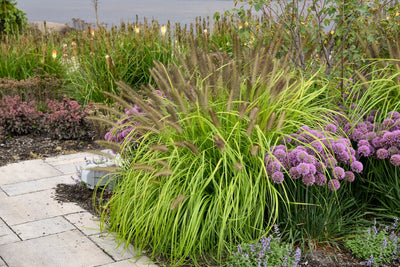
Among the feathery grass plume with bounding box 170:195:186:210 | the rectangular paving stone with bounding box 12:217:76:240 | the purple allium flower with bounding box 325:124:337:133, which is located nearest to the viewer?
the feathery grass plume with bounding box 170:195:186:210

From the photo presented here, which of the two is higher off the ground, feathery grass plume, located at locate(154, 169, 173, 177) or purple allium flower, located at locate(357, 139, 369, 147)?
purple allium flower, located at locate(357, 139, 369, 147)

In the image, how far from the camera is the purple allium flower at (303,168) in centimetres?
293

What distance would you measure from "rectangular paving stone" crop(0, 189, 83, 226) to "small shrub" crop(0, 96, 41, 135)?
6.92 feet

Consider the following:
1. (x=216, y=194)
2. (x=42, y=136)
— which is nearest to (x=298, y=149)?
(x=216, y=194)

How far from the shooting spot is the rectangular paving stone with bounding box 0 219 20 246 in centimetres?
341

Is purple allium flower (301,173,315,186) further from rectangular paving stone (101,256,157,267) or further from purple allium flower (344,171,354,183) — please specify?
rectangular paving stone (101,256,157,267)

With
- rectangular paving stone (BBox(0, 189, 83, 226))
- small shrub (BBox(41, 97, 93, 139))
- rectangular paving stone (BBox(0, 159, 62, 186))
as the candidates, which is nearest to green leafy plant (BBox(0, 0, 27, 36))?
small shrub (BBox(41, 97, 93, 139))

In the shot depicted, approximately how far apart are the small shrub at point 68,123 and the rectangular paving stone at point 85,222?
2289 millimetres

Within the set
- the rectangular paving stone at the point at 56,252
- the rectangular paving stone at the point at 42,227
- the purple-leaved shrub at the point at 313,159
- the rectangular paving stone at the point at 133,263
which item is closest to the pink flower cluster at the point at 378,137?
the purple-leaved shrub at the point at 313,159

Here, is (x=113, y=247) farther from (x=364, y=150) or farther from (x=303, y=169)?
(x=364, y=150)

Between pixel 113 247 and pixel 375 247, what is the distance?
5.34ft

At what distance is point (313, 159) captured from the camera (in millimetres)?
3023

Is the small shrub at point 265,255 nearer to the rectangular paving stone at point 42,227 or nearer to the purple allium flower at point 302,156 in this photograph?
the purple allium flower at point 302,156

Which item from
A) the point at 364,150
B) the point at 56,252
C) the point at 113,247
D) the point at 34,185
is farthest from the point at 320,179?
the point at 34,185
